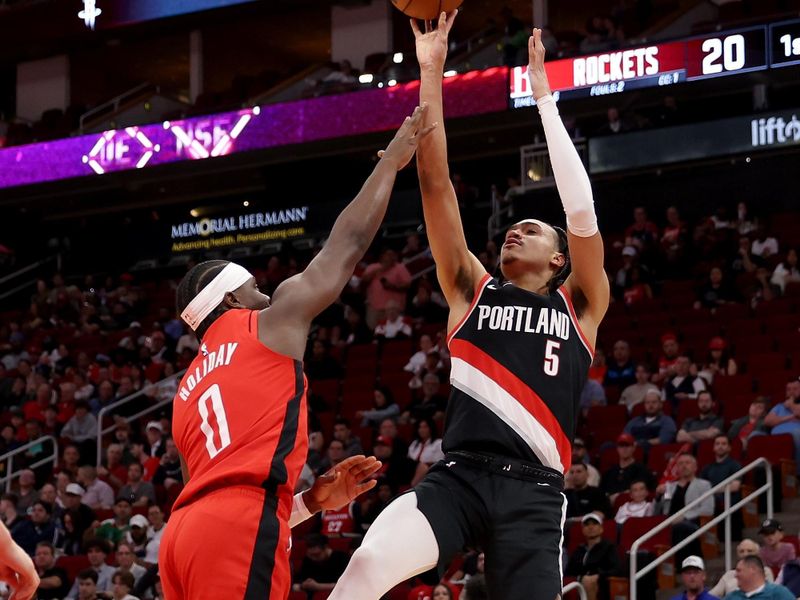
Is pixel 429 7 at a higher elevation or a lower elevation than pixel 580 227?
higher

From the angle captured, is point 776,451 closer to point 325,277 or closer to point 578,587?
point 578,587

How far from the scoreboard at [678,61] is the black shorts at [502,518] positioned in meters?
15.0

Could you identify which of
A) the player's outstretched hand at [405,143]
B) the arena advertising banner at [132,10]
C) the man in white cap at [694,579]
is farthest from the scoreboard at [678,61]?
the player's outstretched hand at [405,143]

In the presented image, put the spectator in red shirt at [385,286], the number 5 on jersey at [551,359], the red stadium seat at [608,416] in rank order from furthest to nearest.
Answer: the spectator in red shirt at [385,286] < the red stadium seat at [608,416] < the number 5 on jersey at [551,359]

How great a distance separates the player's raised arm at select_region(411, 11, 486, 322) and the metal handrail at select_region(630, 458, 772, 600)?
581 centimetres

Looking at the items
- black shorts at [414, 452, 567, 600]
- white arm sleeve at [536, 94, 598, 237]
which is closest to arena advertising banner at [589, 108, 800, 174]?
white arm sleeve at [536, 94, 598, 237]

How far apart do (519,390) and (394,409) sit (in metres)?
11.2

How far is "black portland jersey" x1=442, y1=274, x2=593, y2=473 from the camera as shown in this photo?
17.2 feet


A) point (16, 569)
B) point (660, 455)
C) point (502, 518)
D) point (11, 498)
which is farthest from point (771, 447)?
point (16, 569)

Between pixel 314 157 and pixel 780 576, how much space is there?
16669 millimetres

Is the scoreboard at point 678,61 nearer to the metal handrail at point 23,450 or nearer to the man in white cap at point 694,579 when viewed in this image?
the metal handrail at point 23,450

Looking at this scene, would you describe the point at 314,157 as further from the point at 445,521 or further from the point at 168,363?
the point at 445,521

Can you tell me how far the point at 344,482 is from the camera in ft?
17.0

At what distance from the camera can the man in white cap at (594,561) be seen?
11578mm
